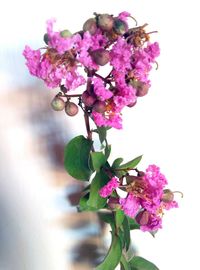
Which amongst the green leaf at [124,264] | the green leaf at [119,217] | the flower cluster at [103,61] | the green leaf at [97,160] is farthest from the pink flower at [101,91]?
the green leaf at [124,264]

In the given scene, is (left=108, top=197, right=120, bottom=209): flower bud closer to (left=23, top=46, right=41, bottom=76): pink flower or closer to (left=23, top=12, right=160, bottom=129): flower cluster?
(left=23, top=12, right=160, bottom=129): flower cluster

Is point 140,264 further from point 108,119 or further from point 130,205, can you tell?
point 108,119

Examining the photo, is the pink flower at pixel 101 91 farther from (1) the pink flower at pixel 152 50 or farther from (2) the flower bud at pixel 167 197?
(2) the flower bud at pixel 167 197

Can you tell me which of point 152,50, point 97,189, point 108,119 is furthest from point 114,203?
point 152,50

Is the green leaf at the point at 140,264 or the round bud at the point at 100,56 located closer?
the round bud at the point at 100,56

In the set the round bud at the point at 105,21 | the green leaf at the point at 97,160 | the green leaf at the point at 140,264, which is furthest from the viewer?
the green leaf at the point at 140,264

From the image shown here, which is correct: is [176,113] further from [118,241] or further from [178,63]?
[118,241]

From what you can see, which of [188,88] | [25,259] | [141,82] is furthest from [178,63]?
[25,259]

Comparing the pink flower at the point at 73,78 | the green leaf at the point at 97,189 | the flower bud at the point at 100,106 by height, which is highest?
the pink flower at the point at 73,78
